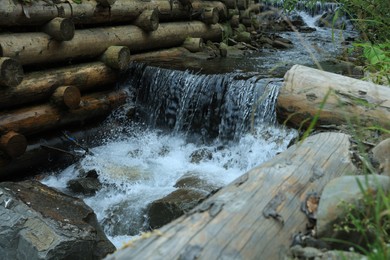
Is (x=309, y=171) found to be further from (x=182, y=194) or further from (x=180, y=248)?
(x=182, y=194)

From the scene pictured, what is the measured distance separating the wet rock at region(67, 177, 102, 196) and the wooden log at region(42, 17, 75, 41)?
1904 mm

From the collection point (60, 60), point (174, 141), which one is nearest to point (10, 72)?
point (60, 60)

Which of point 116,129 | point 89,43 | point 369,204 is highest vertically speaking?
point 369,204

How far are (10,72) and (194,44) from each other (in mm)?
4136

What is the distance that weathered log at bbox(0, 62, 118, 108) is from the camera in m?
5.74

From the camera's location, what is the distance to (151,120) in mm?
7129

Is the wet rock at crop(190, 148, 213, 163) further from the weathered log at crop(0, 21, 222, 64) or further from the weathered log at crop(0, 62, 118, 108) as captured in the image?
the weathered log at crop(0, 21, 222, 64)

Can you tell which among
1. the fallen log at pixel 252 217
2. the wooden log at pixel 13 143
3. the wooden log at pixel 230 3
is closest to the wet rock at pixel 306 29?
the wooden log at pixel 230 3

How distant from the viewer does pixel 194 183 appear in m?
5.46

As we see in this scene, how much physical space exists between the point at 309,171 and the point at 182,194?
2742 mm

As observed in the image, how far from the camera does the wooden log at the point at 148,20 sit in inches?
308

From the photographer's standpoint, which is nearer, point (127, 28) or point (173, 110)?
point (173, 110)

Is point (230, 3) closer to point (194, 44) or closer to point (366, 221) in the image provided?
point (194, 44)

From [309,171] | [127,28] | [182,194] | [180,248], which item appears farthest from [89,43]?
[180,248]
